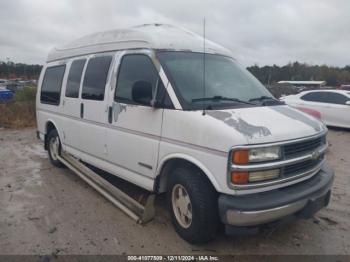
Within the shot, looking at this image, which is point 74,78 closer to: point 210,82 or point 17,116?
point 210,82

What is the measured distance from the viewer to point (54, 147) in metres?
6.57

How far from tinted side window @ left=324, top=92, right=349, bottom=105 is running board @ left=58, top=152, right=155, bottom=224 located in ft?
31.9

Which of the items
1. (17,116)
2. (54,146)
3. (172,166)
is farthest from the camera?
(17,116)

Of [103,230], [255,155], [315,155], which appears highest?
[255,155]

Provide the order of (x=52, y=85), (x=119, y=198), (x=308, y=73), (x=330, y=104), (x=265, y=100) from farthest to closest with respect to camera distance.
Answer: (x=308, y=73) → (x=330, y=104) → (x=52, y=85) → (x=119, y=198) → (x=265, y=100)

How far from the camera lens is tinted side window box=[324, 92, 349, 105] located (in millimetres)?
11508

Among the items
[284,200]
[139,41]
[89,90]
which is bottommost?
[284,200]

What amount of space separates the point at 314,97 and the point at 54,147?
9689mm

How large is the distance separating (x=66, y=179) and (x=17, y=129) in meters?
7.22

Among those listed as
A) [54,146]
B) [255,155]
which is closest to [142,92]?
[255,155]

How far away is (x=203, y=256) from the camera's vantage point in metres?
3.37

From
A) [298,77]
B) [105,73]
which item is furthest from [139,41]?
[298,77]

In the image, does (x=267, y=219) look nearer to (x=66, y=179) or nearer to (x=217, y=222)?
(x=217, y=222)

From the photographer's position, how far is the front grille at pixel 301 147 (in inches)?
125
